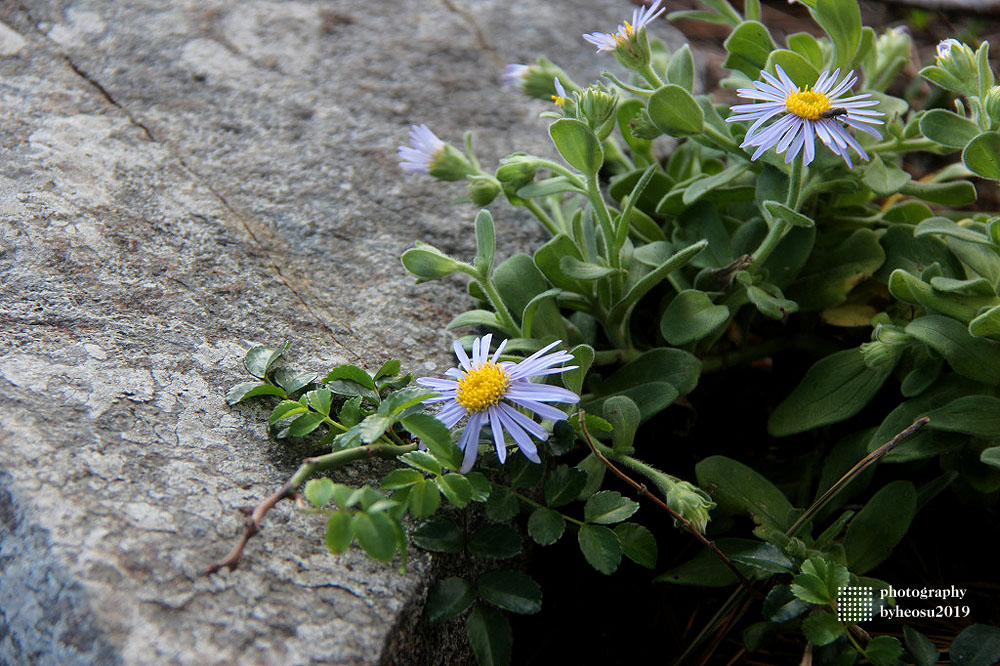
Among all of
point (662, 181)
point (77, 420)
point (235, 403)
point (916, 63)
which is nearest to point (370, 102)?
point (662, 181)

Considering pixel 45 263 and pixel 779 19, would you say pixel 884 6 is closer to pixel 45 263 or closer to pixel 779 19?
pixel 779 19

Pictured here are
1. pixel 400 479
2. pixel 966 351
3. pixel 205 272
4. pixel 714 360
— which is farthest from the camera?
pixel 714 360

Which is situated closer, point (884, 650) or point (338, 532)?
point (338, 532)

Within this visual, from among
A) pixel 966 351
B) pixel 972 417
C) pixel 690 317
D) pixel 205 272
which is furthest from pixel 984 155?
pixel 205 272

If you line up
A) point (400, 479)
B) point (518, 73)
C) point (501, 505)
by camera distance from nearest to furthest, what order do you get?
1. point (400, 479)
2. point (501, 505)
3. point (518, 73)

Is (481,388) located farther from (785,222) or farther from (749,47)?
(749,47)

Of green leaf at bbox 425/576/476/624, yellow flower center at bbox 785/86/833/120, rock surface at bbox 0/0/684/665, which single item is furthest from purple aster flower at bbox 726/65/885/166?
green leaf at bbox 425/576/476/624
